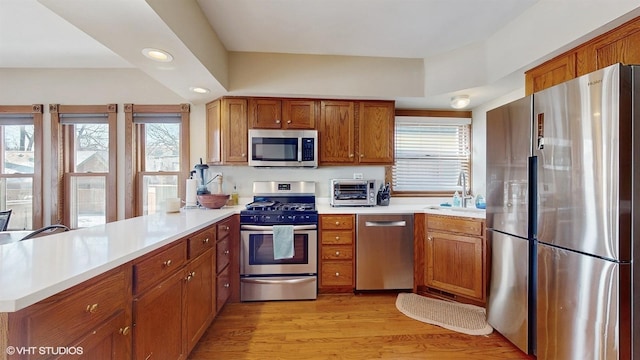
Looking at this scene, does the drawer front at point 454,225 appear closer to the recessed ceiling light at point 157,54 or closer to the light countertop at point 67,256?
the light countertop at point 67,256

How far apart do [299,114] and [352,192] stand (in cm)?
109

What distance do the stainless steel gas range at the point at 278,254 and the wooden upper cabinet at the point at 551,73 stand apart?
7.31ft

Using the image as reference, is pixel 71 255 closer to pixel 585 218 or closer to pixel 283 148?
pixel 283 148

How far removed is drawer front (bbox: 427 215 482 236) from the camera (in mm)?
2355

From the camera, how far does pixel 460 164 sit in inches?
135

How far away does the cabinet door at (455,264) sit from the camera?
92.7 inches

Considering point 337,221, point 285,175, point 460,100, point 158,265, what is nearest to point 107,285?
point 158,265

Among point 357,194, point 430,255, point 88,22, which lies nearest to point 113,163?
point 88,22

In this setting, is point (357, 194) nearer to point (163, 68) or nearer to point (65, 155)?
point (163, 68)

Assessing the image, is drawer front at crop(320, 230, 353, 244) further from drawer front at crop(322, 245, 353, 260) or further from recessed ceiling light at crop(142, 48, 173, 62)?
recessed ceiling light at crop(142, 48, 173, 62)

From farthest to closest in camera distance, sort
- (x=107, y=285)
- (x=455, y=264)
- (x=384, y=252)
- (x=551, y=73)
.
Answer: (x=384, y=252) < (x=455, y=264) < (x=551, y=73) < (x=107, y=285)

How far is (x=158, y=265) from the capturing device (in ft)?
4.32

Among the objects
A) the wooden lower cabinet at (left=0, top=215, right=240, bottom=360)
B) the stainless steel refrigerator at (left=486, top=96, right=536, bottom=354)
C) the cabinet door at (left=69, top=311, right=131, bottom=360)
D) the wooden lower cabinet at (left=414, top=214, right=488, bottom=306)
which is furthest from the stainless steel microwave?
the cabinet door at (left=69, top=311, right=131, bottom=360)

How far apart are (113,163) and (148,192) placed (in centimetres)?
51
